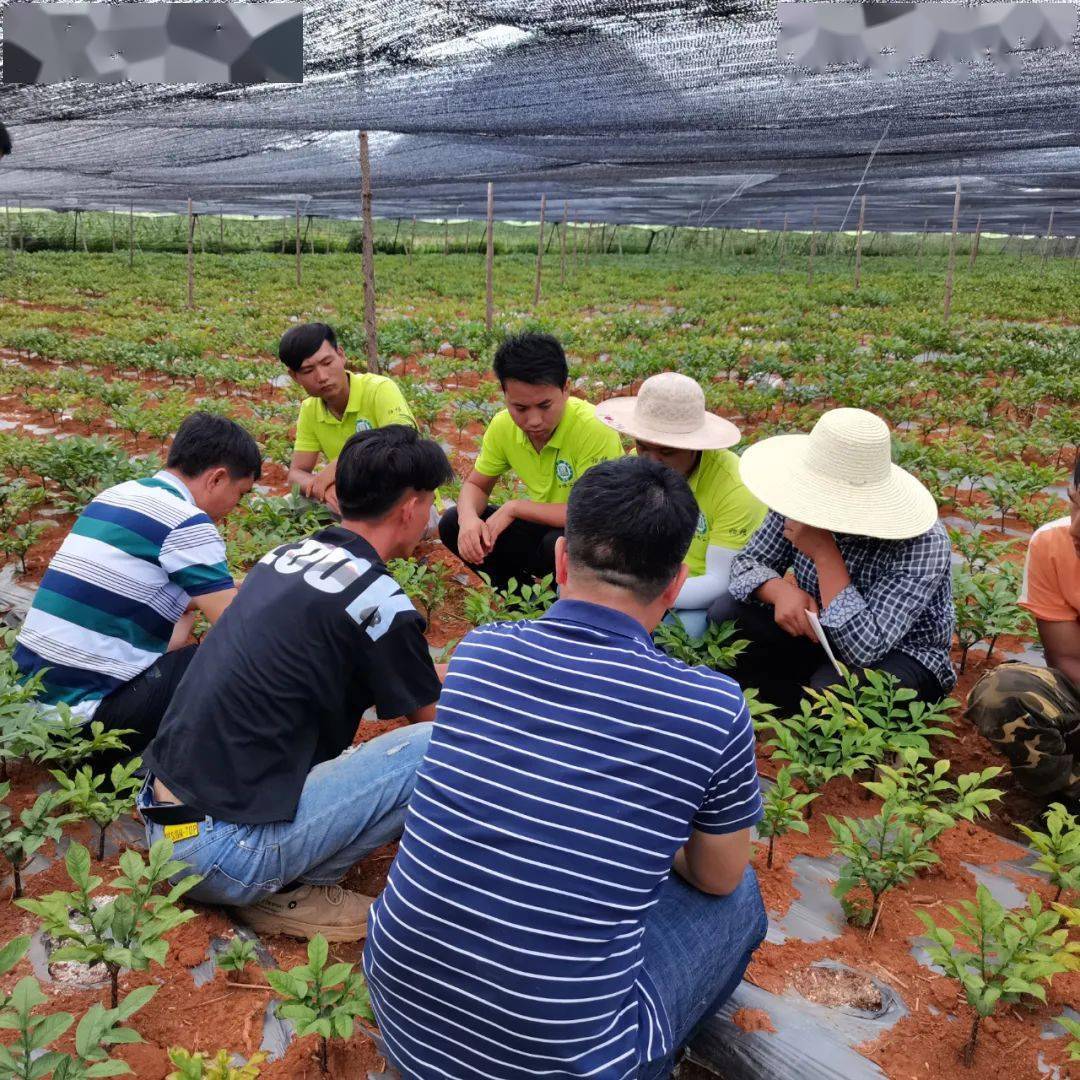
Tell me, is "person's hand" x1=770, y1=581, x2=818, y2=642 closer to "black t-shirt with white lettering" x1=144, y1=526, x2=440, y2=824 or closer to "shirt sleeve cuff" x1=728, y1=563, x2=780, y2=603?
"shirt sleeve cuff" x1=728, y1=563, x2=780, y2=603

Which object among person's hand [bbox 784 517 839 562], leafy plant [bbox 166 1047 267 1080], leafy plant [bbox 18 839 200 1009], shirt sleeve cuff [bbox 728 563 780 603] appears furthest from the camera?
shirt sleeve cuff [bbox 728 563 780 603]

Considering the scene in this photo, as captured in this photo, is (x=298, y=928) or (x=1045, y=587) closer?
(x=298, y=928)

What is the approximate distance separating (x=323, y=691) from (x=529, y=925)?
0.87m

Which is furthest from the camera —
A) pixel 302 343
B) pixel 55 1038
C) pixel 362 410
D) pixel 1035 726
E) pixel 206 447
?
pixel 362 410

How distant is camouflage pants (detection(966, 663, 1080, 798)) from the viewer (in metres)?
2.40

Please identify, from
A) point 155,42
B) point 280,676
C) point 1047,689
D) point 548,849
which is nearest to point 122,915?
point 280,676

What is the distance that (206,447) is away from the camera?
257cm

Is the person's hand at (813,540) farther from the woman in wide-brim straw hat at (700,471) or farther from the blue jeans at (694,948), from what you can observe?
the blue jeans at (694,948)

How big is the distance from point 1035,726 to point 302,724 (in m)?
1.98

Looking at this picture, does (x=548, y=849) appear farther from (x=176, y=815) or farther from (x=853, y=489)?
(x=853, y=489)

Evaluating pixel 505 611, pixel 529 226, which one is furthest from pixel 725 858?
pixel 529 226

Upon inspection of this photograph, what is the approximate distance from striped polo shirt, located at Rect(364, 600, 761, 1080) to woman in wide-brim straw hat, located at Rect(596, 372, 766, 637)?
1693mm

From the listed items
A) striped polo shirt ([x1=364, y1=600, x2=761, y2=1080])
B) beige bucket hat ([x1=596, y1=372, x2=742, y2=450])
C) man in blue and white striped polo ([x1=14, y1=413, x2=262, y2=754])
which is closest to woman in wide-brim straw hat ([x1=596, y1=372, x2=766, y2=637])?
beige bucket hat ([x1=596, y1=372, x2=742, y2=450])

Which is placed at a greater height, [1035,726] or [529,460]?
[529,460]
